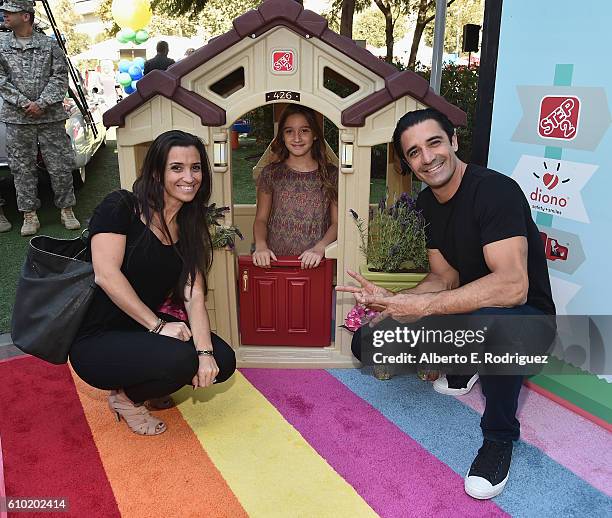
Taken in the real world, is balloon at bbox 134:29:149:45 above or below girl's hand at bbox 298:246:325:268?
above

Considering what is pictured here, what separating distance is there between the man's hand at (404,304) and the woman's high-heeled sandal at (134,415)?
116 centimetres

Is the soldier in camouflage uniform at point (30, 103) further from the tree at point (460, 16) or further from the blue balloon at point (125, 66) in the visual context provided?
the tree at point (460, 16)

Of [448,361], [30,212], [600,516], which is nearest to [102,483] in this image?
[448,361]

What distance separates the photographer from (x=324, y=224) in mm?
3541

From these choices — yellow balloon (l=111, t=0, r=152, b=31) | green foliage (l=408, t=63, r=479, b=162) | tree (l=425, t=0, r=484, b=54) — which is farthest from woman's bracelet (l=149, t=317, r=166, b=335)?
tree (l=425, t=0, r=484, b=54)

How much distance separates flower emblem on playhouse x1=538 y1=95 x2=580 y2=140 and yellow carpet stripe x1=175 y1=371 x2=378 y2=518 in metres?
1.92

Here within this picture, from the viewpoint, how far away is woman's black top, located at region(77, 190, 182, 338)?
8.04ft

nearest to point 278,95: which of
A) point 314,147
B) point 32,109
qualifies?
point 314,147

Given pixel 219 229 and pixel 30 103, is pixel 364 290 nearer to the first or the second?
pixel 219 229

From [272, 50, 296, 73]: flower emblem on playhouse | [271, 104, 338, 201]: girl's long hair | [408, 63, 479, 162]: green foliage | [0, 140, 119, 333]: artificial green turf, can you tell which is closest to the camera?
[272, 50, 296, 73]: flower emblem on playhouse

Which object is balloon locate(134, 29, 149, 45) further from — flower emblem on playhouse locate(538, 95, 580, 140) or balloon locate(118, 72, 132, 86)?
flower emblem on playhouse locate(538, 95, 580, 140)

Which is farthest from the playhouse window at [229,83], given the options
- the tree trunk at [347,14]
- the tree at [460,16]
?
the tree at [460,16]

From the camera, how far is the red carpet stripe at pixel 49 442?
2.32m

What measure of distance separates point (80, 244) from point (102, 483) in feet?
3.51
